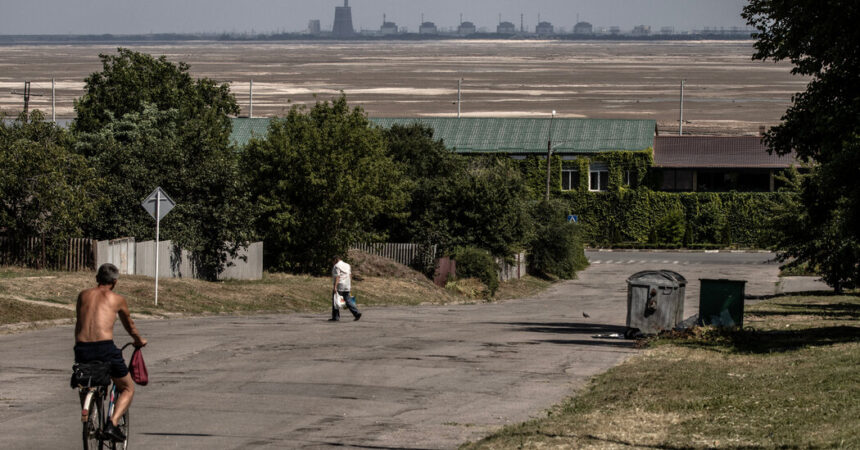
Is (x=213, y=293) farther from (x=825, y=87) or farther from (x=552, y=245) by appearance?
(x=552, y=245)

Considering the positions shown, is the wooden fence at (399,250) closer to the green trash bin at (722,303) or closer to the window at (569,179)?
the green trash bin at (722,303)

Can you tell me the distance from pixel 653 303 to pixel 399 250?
27.1 m

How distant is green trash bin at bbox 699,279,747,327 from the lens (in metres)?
24.1

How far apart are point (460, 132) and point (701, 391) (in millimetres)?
69410

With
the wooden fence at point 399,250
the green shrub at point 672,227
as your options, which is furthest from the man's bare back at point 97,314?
the green shrub at point 672,227

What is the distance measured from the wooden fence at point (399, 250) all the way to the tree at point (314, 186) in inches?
174

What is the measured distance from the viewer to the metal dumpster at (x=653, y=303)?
23828mm

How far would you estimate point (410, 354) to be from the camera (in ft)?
66.6

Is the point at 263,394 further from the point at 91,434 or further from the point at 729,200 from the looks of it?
the point at 729,200

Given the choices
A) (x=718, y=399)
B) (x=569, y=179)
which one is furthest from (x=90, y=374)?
(x=569, y=179)

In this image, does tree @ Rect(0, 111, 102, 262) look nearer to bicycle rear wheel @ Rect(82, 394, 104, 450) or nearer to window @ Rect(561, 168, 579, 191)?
bicycle rear wheel @ Rect(82, 394, 104, 450)

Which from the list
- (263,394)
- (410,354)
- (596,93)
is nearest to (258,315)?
(410,354)

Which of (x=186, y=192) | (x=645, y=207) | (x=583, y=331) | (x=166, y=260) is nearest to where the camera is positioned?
(x=583, y=331)

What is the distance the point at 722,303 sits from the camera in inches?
953
